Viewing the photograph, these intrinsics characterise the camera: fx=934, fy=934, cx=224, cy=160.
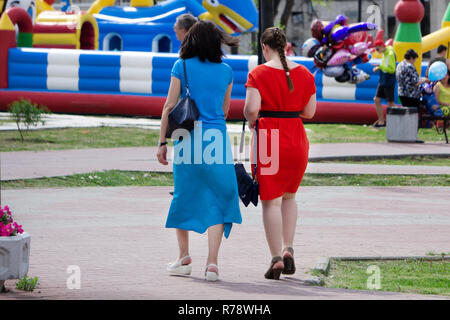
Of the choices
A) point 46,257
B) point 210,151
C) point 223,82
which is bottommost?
point 46,257

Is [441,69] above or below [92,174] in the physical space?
above

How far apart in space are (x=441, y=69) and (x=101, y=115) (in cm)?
908

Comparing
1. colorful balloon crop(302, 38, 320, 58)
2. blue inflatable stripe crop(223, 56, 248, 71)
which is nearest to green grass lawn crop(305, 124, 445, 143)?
colorful balloon crop(302, 38, 320, 58)

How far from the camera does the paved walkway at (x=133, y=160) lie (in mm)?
13508

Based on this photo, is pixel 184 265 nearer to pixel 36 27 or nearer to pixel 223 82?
pixel 223 82

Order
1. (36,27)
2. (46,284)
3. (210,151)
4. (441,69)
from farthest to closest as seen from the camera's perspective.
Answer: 1. (36,27)
2. (441,69)
3. (210,151)
4. (46,284)

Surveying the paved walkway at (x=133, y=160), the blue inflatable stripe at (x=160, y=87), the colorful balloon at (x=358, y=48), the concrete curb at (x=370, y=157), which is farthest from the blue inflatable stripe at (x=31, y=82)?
the concrete curb at (x=370, y=157)

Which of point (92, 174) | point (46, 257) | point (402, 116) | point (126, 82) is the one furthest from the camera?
point (126, 82)

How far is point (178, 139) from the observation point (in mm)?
6625

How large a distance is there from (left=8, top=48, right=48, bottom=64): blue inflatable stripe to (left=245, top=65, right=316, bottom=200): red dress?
18.3 metres

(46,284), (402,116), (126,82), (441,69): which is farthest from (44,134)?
(46,284)

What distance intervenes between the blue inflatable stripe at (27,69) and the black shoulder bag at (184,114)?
18364mm

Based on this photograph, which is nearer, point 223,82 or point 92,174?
point 223,82

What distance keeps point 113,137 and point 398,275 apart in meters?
12.3
